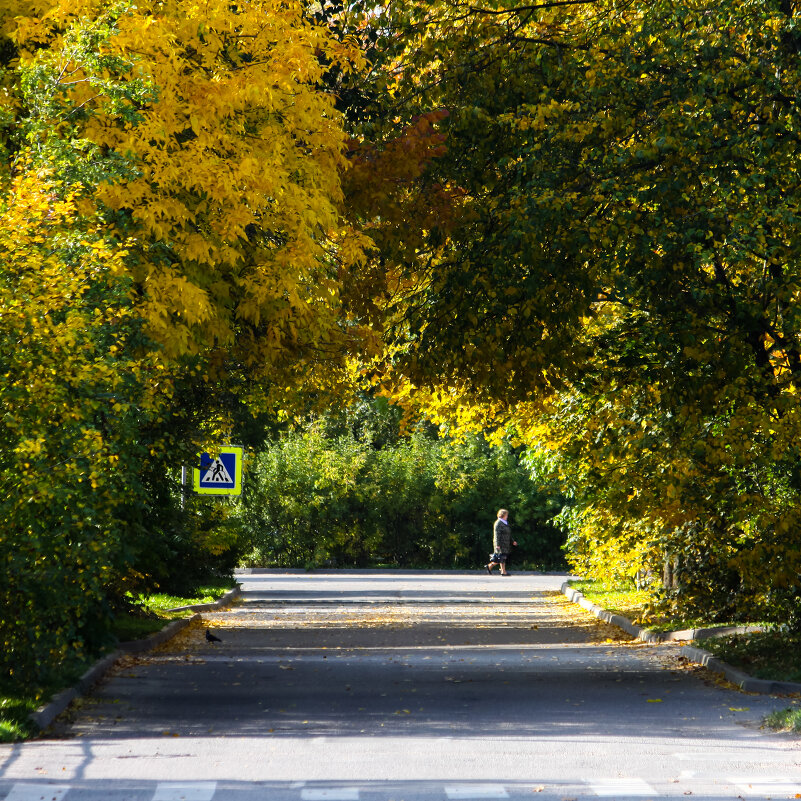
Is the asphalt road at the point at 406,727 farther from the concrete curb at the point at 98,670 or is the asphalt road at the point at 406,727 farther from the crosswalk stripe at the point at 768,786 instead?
the concrete curb at the point at 98,670

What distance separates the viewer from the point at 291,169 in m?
13.9

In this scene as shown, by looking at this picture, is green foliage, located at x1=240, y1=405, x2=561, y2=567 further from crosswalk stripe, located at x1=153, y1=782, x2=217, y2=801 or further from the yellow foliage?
crosswalk stripe, located at x1=153, y1=782, x2=217, y2=801

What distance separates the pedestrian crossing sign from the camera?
85.0 ft

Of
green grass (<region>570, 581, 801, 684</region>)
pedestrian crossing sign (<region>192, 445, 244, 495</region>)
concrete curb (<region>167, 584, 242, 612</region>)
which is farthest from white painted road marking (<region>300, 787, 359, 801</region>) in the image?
pedestrian crossing sign (<region>192, 445, 244, 495</region>)

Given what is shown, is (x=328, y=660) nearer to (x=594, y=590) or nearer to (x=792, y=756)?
(x=792, y=756)

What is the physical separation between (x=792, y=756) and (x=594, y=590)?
20.4 m

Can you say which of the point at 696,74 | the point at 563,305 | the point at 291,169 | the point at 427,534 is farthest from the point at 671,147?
the point at 427,534

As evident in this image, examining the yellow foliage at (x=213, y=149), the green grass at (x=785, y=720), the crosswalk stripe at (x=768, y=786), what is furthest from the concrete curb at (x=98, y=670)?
the green grass at (x=785, y=720)

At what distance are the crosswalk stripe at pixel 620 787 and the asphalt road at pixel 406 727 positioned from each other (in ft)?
0.07

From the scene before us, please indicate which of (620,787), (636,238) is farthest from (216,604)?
(620,787)

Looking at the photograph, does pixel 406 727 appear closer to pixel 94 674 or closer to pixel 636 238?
pixel 94 674

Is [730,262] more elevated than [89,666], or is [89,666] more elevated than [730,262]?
[730,262]

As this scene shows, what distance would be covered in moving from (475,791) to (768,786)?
1838mm

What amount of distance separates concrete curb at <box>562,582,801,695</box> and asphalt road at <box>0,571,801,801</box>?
0.75ft
